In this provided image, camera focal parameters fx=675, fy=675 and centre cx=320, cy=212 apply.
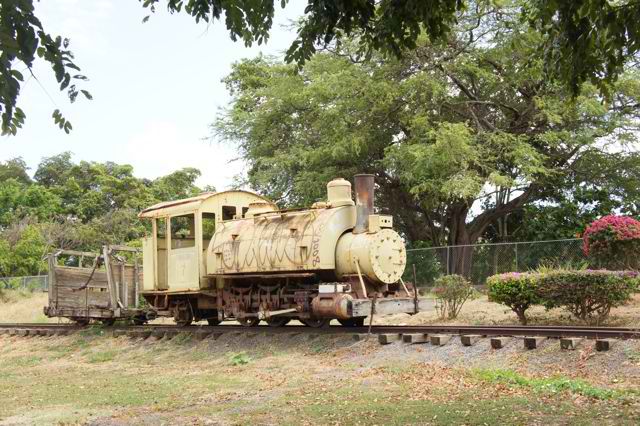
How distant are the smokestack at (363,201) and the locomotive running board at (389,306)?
155cm

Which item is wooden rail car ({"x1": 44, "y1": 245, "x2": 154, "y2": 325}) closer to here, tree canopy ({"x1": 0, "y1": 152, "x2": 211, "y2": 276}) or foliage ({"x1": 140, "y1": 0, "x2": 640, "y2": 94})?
foliage ({"x1": 140, "y1": 0, "x2": 640, "y2": 94})

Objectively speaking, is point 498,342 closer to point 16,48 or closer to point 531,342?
point 531,342

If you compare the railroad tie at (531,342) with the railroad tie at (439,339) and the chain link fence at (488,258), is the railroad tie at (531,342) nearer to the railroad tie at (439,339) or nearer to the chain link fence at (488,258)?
the railroad tie at (439,339)

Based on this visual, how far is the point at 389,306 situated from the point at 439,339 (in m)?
1.90

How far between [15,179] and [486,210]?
37440mm

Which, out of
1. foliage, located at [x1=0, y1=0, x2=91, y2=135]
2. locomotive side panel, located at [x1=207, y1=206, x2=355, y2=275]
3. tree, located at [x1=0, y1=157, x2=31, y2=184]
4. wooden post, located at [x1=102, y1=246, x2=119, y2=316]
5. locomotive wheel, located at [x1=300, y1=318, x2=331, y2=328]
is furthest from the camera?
tree, located at [x1=0, y1=157, x2=31, y2=184]

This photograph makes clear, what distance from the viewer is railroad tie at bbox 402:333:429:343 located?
37.1 feet

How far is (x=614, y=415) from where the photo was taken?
638cm

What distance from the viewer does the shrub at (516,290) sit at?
14.1m

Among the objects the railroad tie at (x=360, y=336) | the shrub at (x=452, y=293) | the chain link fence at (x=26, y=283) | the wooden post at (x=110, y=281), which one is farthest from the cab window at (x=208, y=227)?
the chain link fence at (x=26, y=283)

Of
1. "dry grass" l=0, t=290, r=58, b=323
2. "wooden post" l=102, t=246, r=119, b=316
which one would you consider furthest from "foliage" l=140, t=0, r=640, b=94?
"dry grass" l=0, t=290, r=58, b=323

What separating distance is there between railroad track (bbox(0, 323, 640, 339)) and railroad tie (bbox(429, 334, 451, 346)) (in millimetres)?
335

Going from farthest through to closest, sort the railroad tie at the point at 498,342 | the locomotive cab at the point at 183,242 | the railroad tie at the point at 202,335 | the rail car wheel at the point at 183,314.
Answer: the rail car wheel at the point at 183,314 → the locomotive cab at the point at 183,242 → the railroad tie at the point at 202,335 → the railroad tie at the point at 498,342

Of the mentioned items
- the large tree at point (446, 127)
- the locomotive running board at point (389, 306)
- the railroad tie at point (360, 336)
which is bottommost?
the railroad tie at point (360, 336)
